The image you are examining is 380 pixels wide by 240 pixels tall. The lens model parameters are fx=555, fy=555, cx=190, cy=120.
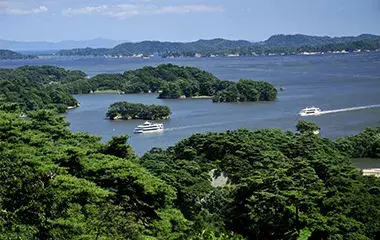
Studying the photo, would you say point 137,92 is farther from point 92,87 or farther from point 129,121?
point 129,121

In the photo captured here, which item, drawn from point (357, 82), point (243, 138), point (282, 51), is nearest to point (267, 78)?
point (357, 82)

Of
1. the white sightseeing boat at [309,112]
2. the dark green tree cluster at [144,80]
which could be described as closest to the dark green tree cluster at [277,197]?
the white sightseeing boat at [309,112]

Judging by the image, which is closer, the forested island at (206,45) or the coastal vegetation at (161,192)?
the coastal vegetation at (161,192)

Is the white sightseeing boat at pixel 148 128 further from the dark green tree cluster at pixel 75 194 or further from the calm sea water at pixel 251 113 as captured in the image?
the dark green tree cluster at pixel 75 194

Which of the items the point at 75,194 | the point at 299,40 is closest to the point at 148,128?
the point at 75,194

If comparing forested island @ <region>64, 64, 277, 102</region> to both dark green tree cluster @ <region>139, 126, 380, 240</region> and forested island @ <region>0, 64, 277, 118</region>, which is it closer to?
forested island @ <region>0, 64, 277, 118</region>

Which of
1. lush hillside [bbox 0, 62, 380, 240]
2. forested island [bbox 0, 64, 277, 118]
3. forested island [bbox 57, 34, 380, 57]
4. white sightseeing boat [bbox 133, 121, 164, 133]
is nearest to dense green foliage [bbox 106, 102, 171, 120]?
forested island [bbox 0, 64, 277, 118]

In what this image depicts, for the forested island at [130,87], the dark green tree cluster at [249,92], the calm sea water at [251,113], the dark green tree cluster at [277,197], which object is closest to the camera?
the dark green tree cluster at [277,197]
